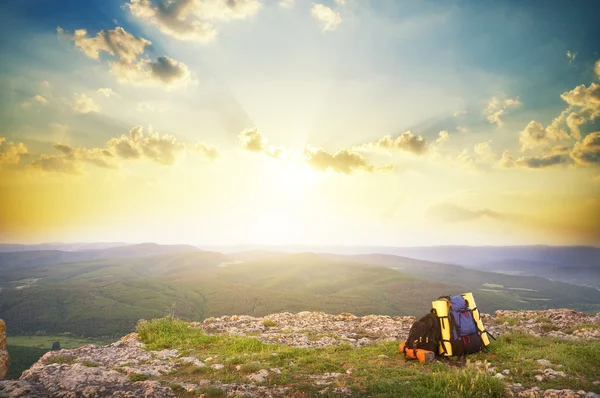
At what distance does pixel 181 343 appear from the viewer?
46.5 feet

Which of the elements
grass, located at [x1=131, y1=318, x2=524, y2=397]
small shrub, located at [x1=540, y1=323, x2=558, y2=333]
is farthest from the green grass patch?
small shrub, located at [x1=540, y1=323, x2=558, y2=333]

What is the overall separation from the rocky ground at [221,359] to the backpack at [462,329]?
A: 1.19m

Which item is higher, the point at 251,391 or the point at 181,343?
the point at 251,391

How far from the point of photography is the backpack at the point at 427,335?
1100cm

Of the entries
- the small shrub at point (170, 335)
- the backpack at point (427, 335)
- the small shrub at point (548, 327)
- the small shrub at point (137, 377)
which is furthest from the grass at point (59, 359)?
the small shrub at point (548, 327)

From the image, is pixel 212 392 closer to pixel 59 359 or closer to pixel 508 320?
pixel 59 359

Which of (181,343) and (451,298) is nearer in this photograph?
(451,298)

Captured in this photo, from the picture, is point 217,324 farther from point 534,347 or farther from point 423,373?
point 534,347

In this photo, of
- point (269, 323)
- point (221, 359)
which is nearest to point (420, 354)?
point (221, 359)

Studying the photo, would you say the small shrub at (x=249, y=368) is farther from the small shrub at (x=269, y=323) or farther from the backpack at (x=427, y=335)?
the small shrub at (x=269, y=323)

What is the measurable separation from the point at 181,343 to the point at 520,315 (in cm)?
2070

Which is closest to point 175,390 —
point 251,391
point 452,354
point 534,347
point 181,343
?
point 251,391

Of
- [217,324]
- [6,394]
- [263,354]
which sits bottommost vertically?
[217,324]

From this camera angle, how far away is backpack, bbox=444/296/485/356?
35.5 ft
